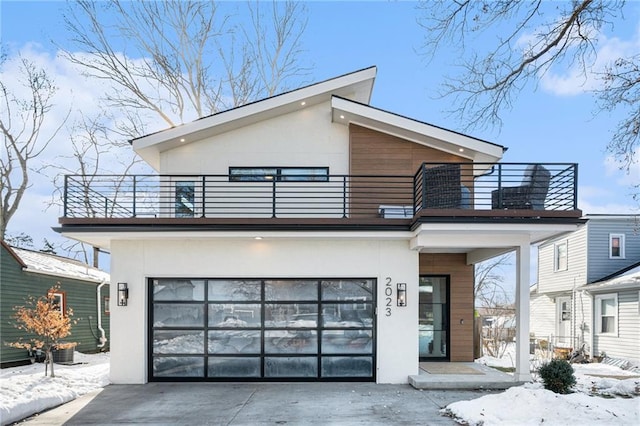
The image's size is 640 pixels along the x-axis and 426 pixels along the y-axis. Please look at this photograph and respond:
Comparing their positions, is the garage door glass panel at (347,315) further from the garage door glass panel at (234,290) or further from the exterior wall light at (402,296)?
the garage door glass panel at (234,290)

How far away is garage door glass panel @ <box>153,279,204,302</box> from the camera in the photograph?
31.8ft

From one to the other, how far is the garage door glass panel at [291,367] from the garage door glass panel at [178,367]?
1.39m

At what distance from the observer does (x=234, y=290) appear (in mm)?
9672

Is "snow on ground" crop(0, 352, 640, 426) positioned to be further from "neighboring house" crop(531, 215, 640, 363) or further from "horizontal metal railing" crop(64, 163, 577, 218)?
"neighboring house" crop(531, 215, 640, 363)

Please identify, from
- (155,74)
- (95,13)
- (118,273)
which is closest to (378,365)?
(118,273)

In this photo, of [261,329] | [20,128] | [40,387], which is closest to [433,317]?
[261,329]

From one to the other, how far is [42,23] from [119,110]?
13.4 feet

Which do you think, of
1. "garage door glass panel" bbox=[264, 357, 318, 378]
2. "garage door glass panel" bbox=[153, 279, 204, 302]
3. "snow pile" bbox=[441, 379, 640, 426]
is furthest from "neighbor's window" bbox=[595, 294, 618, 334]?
"garage door glass panel" bbox=[153, 279, 204, 302]

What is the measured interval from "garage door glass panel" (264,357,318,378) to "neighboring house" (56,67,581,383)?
0.10ft

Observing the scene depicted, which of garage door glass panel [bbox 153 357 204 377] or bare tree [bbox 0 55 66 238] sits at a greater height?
bare tree [bbox 0 55 66 238]

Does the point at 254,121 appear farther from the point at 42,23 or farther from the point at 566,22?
the point at 42,23

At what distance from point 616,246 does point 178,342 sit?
16.4 meters

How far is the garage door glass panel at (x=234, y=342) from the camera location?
9.57 m

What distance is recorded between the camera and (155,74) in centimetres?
1930
